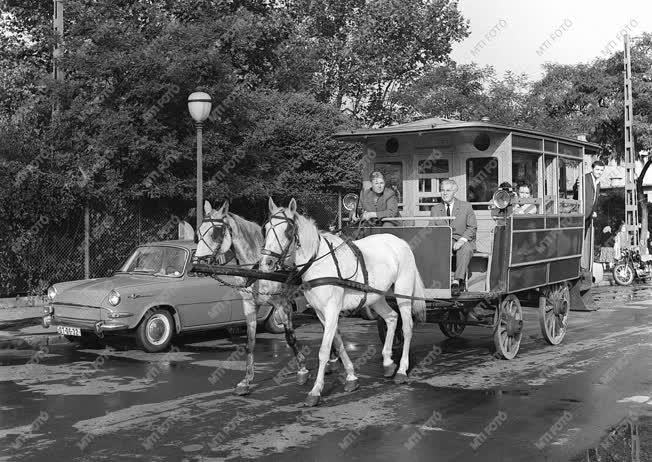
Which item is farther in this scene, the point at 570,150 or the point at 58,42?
the point at 58,42

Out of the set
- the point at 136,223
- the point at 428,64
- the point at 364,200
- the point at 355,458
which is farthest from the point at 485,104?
the point at 355,458

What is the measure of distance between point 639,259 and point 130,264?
17833mm

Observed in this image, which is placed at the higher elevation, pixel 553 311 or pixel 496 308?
pixel 496 308

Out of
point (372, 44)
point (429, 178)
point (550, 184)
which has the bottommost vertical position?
point (550, 184)

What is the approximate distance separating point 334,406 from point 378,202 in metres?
3.50

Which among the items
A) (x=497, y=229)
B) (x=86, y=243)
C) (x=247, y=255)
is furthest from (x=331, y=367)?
(x=86, y=243)

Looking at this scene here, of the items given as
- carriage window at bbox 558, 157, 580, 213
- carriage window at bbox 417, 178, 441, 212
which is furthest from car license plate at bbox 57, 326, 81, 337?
carriage window at bbox 558, 157, 580, 213

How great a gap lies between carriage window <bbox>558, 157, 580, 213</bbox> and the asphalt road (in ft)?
7.16

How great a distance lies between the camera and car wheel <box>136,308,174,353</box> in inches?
444

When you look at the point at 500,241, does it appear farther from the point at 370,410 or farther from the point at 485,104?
the point at 485,104

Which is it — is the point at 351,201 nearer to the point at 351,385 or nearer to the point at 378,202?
the point at 378,202

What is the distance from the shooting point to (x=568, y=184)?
502 inches

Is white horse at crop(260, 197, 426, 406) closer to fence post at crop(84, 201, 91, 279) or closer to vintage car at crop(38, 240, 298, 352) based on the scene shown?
vintage car at crop(38, 240, 298, 352)

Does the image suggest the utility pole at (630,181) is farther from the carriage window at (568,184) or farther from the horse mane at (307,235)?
the horse mane at (307,235)
